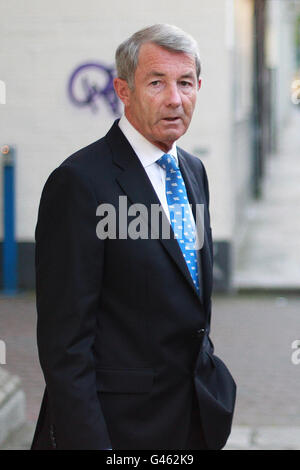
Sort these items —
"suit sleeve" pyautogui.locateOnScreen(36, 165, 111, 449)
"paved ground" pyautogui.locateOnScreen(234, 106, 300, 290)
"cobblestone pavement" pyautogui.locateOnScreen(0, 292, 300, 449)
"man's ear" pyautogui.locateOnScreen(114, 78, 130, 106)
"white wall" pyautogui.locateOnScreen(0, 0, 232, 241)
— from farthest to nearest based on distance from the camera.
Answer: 1. "paved ground" pyautogui.locateOnScreen(234, 106, 300, 290)
2. "white wall" pyautogui.locateOnScreen(0, 0, 232, 241)
3. "cobblestone pavement" pyautogui.locateOnScreen(0, 292, 300, 449)
4. "man's ear" pyautogui.locateOnScreen(114, 78, 130, 106)
5. "suit sleeve" pyautogui.locateOnScreen(36, 165, 111, 449)

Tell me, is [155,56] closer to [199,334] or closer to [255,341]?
[199,334]

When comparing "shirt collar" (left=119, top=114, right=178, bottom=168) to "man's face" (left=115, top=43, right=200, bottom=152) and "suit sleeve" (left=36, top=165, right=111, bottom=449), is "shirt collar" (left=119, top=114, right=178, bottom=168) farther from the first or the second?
"suit sleeve" (left=36, top=165, right=111, bottom=449)

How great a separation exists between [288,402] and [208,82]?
13.4 feet

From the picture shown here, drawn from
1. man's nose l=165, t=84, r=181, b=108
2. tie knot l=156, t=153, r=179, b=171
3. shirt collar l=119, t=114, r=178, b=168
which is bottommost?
tie knot l=156, t=153, r=179, b=171

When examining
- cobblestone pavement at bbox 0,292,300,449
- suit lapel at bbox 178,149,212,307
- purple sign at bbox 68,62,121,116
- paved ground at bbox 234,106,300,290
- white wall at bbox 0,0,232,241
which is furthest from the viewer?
paved ground at bbox 234,106,300,290

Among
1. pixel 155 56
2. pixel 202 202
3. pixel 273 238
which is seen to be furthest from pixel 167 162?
→ pixel 273 238

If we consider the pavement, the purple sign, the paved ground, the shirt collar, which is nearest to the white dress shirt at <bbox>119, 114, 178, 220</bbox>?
the shirt collar

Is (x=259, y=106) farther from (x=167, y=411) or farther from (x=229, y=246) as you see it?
(x=167, y=411)

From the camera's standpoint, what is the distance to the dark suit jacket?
2.30m

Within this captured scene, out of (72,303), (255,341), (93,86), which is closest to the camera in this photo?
(72,303)

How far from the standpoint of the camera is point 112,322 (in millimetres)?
2375

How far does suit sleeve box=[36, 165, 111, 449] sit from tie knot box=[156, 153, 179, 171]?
0.27 metres

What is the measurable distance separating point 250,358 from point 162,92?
4.75 meters

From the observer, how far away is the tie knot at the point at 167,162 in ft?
8.21
